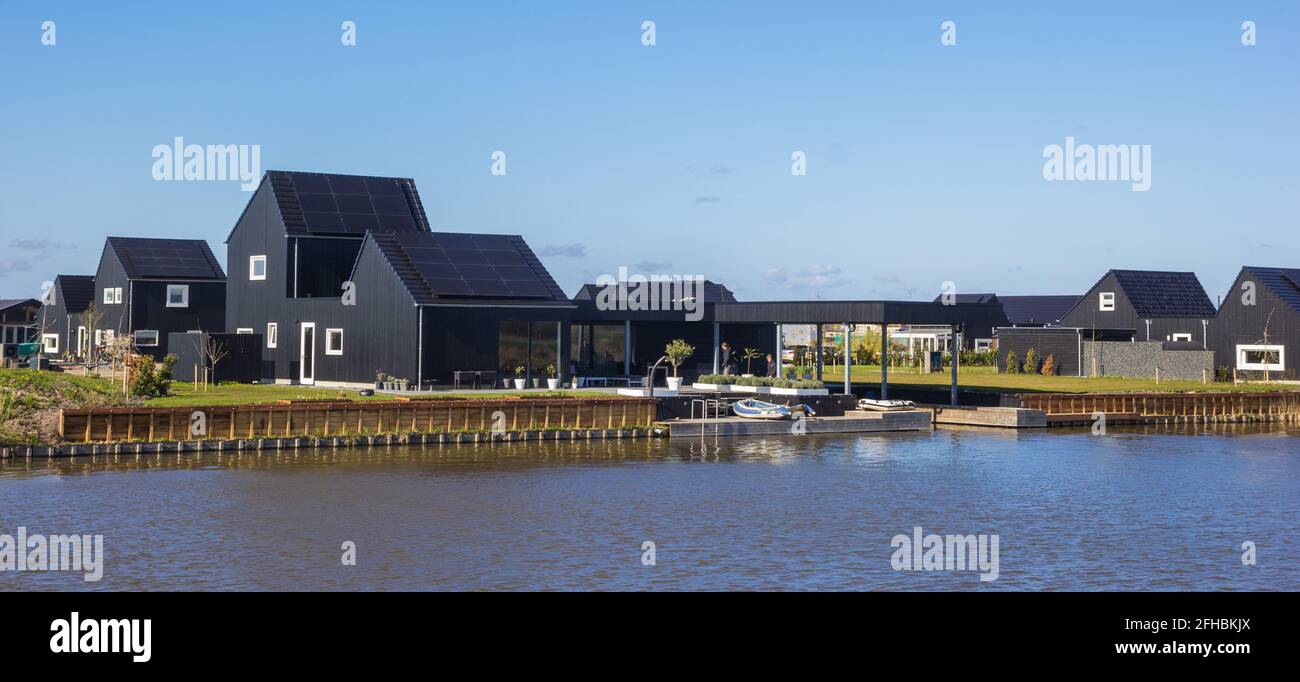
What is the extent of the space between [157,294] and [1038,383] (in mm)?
51778

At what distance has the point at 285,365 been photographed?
58.5 metres

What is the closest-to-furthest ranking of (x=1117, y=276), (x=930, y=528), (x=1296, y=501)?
1. (x=930, y=528)
2. (x=1296, y=501)
3. (x=1117, y=276)

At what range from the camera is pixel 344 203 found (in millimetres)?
62781

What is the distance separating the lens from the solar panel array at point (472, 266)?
177 ft

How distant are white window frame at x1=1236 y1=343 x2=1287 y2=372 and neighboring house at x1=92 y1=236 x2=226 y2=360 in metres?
63.1

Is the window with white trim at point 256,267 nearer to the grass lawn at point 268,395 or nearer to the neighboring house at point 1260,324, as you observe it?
the grass lawn at point 268,395

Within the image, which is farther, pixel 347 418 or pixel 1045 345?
pixel 1045 345

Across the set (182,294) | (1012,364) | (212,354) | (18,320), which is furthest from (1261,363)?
(18,320)

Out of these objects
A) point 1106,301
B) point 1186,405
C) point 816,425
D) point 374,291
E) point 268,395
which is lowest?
point 816,425

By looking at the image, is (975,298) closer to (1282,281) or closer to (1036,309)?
(1036,309)
